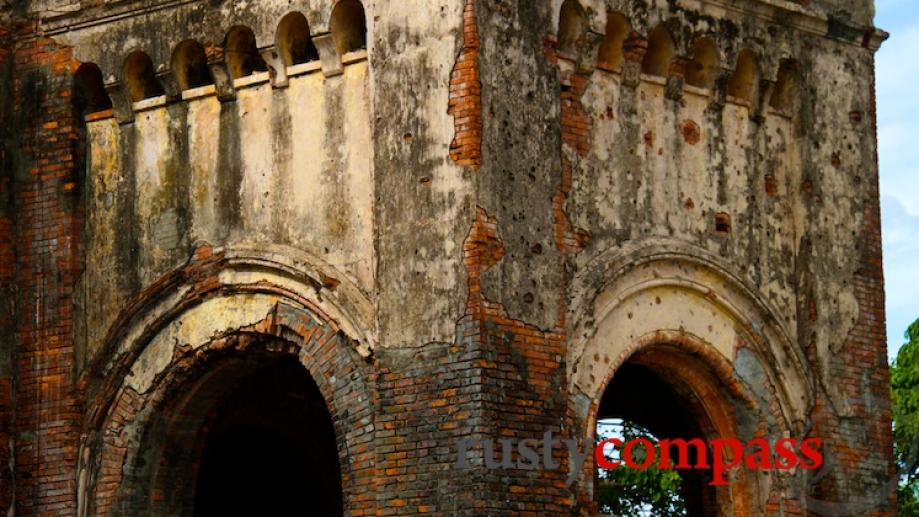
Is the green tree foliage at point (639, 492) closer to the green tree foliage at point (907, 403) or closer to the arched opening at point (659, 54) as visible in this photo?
the green tree foliage at point (907, 403)

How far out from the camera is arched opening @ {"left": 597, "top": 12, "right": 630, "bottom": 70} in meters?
17.7

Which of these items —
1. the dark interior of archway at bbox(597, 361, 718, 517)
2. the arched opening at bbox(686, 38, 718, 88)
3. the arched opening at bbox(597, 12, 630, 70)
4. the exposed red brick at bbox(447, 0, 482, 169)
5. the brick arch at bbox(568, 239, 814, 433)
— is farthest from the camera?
the dark interior of archway at bbox(597, 361, 718, 517)

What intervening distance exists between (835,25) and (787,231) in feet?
6.17

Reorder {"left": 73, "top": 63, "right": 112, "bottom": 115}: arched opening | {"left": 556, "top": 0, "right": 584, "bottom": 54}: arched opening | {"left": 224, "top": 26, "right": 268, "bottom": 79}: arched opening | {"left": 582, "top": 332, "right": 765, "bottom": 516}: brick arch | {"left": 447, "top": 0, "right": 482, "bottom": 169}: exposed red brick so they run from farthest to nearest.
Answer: {"left": 73, "top": 63, "right": 112, "bottom": 115}: arched opening → {"left": 582, "top": 332, "right": 765, "bottom": 516}: brick arch → {"left": 224, "top": 26, "right": 268, "bottom": 79}: arched opening → {"left": 556, "top": 0, "right": 584, "bottom": 54}: arched opening → {"left": 447, "top": 0, "right": 482, "bottom": 169}: exposed red brick

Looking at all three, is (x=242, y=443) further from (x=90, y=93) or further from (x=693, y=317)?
(x=693, y=317)

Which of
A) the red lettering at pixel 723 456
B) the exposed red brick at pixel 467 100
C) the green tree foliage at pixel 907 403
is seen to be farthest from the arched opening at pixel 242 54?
the green tree foliage at pixel 907 403

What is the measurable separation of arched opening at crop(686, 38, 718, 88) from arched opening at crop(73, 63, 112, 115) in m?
4.86

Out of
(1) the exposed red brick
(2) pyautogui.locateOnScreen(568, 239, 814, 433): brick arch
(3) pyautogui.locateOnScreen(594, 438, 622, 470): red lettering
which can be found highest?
(1) the exposed red brick

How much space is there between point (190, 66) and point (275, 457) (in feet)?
14.1

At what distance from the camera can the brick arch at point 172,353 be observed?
56.5 feet

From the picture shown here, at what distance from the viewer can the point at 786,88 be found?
751 inches

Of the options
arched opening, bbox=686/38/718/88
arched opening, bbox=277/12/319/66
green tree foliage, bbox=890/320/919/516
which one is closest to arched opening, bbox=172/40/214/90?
arched opening, bbox=277/12/319/66

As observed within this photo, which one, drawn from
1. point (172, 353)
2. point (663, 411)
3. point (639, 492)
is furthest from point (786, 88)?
point (639, 492)

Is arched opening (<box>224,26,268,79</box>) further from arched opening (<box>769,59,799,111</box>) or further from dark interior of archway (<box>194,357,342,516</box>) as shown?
arched opening (<box>769,59,799,111</box>)
